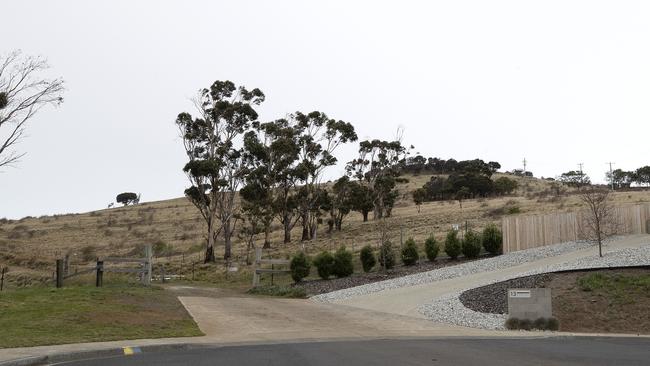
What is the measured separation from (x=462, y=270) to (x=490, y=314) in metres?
9.36

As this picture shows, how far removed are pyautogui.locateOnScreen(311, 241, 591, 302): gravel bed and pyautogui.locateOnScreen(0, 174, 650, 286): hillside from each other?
15.3 m

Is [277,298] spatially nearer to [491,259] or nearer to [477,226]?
[491,259]

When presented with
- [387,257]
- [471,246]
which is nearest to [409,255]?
[387,257]

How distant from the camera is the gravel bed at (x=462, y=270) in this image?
86.1 feet

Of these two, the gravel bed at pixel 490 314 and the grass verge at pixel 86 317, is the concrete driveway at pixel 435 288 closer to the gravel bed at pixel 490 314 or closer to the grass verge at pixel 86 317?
the gravel bed at pixel 490 314

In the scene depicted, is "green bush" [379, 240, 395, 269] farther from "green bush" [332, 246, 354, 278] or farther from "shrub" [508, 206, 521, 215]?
"shrub" [508, 206, 521, 215]

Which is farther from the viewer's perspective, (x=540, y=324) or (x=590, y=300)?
(x=590, y=300)

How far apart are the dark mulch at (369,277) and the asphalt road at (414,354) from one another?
14082mm

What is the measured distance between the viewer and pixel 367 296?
24859 mm

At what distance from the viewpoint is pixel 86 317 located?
16.2 m

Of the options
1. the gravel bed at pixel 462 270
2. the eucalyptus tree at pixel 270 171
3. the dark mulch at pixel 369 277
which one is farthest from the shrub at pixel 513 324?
the eucalyptus tree at pixel 270 171

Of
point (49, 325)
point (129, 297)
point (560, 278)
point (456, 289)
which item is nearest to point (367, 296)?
point (456, 289)

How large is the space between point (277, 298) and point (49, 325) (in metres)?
12.4

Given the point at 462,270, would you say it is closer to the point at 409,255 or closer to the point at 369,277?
the point at 369,277
